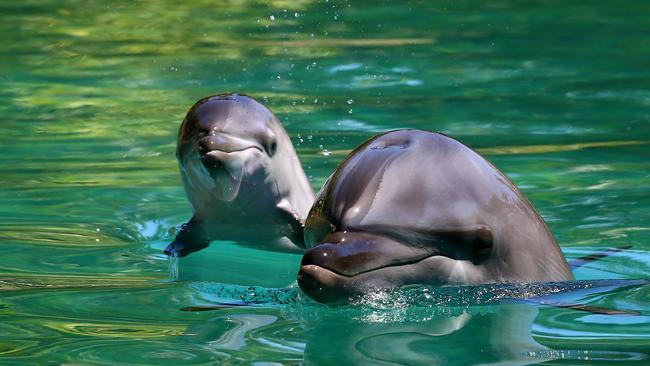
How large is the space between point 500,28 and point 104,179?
804cm

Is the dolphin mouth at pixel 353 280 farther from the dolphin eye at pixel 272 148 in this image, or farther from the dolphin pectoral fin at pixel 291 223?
the dolphin eye at pixel 272 148

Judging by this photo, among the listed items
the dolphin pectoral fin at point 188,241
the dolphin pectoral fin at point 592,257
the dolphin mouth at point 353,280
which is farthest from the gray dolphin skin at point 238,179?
the dolphin mouth at point 353,280

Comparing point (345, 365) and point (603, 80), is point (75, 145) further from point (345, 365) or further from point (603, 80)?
point (345, 365)

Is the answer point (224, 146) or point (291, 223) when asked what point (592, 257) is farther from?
point (224, 146)

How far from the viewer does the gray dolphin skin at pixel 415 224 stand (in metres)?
4.62

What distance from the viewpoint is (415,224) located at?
4742 mm

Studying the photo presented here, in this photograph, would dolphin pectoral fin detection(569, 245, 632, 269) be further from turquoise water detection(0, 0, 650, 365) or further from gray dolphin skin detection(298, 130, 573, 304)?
gray dolphin skin detection(298, 130, 573, 304)

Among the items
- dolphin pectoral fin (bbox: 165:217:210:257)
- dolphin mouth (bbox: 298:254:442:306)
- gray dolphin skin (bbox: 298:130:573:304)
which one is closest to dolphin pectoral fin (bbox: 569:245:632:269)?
gray dolphin skin (bbox: 298:130:573:304)

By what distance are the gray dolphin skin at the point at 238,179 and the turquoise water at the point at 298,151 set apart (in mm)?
149

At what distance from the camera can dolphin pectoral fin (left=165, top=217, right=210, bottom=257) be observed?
7250 millimetres

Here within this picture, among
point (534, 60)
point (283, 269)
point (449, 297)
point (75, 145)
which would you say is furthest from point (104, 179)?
point (534, 60)

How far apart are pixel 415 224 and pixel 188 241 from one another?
2.84 m

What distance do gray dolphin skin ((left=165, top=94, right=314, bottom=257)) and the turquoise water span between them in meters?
0.15

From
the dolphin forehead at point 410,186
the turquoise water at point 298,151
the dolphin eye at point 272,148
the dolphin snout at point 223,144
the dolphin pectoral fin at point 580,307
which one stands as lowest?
the turquoise water at point 298,151
